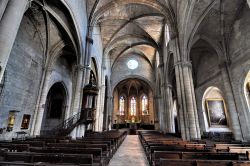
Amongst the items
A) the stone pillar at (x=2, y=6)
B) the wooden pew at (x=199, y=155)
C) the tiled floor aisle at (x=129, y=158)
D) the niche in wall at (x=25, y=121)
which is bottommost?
the tiled floor aisle at (x=129, y=158)

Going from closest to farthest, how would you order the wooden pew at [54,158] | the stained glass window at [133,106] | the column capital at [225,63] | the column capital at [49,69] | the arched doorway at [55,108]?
1. the wooden pew at [54,158]
2. the column capital at [225,63]
3. the column capital at [49,69]
4. the arched doorway at [55,108]
5. the stained glass window at [133,106]

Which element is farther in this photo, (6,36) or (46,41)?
(46,41)

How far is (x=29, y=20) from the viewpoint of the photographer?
1125cm

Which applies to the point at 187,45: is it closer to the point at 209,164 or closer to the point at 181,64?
the point at 181,64

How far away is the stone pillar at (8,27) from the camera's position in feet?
13.9

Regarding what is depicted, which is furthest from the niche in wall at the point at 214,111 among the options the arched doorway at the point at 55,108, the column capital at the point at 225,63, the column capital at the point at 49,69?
the arched doorway at the point at 55,108

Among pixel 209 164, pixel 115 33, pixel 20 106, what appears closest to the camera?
pixel 209 164

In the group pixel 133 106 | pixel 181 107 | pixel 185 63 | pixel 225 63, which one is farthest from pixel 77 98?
pixel 133 106

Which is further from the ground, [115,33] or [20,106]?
[115,33]

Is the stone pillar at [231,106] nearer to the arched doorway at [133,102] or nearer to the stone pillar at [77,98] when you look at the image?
the stone pillar at [77,98]

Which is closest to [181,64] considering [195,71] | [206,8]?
[206,8]

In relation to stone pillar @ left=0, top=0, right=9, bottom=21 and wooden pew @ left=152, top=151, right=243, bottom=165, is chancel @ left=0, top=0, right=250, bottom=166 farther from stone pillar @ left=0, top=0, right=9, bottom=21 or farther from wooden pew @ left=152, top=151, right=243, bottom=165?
wooden pew @ left=152, top=151, right=243, bottom=165

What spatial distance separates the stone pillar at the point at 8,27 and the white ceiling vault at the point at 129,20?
10337 mm

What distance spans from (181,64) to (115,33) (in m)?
11.9
